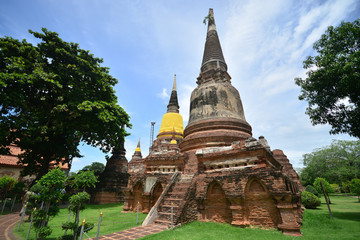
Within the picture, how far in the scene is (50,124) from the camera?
13.7 m

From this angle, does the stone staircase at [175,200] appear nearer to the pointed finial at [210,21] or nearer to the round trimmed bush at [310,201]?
the round trimmed bush at [310,201]

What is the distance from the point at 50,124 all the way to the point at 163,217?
1096 centimetres

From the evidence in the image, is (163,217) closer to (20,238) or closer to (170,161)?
(170,161)

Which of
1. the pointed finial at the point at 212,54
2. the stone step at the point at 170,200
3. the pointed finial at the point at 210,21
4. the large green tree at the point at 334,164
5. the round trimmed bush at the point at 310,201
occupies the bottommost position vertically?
A: the round trimmed bush at the point at 310,201

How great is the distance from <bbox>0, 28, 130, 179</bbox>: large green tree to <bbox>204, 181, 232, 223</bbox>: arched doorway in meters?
9.23

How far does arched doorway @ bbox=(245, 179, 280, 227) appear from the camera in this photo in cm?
748

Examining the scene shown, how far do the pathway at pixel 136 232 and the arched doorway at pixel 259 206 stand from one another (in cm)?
370

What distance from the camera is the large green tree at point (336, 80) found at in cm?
968

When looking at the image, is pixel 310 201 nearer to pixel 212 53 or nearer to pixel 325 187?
pixel 325 187

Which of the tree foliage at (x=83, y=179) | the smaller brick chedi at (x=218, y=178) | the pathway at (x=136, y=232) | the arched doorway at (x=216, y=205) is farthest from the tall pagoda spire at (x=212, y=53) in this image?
the tree foliage at (x=83, y=179)

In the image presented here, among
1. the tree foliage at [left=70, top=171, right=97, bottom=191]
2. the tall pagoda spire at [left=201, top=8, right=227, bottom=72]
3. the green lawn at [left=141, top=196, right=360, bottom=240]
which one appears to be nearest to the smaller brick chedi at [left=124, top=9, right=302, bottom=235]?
the green lawn at [left=141, top=196, right=360, bottom=240]

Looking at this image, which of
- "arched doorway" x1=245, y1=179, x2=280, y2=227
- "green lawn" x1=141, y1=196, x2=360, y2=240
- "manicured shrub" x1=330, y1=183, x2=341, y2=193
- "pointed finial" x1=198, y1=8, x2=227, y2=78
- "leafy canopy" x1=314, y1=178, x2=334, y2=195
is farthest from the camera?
"manicured shrub" x1=330, y1=183, x2=341, y2=193

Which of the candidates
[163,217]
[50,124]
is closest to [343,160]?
[163,217]

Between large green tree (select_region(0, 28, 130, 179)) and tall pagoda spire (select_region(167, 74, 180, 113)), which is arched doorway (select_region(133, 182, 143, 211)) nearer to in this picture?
large green tree (select_region(0, 28, 130, 179))
